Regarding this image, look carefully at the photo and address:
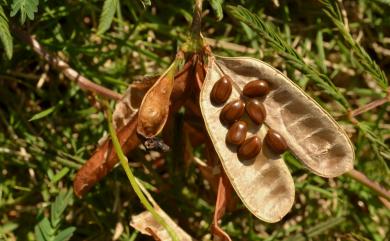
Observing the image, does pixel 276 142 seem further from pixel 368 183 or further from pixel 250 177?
pixel 368 183

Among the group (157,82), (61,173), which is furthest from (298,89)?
(61,173)

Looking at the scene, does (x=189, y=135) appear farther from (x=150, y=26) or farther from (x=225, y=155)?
(x=150, y=26)

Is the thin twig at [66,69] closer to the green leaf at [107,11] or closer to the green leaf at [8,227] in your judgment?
the green leaf at [107,11]

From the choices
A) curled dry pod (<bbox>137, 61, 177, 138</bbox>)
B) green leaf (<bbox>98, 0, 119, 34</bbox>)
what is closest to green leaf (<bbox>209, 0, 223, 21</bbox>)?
curled dry pod (<bbox>137, 61, 177, 138</bbox>)

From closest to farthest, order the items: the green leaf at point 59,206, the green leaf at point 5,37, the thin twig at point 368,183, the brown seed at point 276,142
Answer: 1. the green leaf at point 5,37
2. the brown seed at point 276,142
3. the green leaf at point 59,206
4. the thin twig at point 368,183

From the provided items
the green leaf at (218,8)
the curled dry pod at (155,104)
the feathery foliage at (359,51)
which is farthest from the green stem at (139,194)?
the feathery foliage at (359,51)

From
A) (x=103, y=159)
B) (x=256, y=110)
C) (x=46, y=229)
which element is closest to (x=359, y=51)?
(x=256, y=110)
